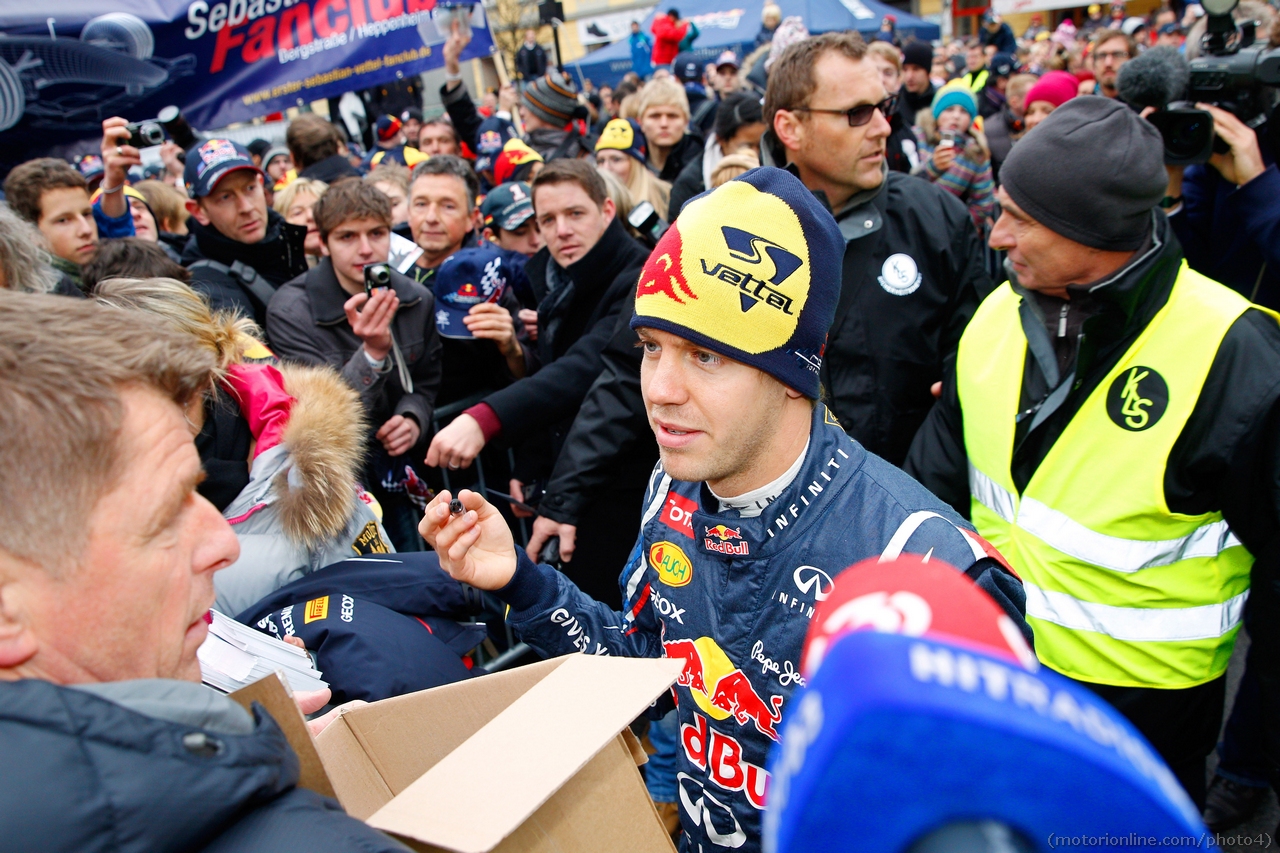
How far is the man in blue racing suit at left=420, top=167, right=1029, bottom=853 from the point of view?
5.75 ft

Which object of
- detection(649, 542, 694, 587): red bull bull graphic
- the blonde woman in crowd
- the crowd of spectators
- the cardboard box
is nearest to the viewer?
the cardboard box

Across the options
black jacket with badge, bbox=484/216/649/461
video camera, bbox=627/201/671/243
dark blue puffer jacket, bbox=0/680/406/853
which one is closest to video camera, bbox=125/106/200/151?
black jacket with badge, bbox=484/216/649/461

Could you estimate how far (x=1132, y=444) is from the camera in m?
2.21

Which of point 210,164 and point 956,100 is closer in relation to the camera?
point 210,164

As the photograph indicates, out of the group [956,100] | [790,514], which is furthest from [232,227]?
[956,100]

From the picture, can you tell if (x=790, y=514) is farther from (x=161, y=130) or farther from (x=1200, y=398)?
(x=161, y=130)

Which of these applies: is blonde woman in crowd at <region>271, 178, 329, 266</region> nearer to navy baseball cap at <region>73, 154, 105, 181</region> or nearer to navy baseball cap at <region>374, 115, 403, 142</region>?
navy baseball cap at <region>73, 154, 105, 181</region>

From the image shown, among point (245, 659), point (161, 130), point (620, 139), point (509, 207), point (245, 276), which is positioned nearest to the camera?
point (245, 659)

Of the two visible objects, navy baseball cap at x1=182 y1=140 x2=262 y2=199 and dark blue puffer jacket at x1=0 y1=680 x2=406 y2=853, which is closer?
dark blue puffer jacket at x1=0 y1=680 x2=406 y2=853

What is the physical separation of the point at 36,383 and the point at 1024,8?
27489 millimetres

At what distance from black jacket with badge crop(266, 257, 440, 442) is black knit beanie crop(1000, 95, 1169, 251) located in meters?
2.57

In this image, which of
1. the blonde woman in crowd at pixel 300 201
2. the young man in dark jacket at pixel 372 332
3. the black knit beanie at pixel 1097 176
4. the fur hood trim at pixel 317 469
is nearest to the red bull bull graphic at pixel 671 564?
the fur hood trim at pixel 317 469

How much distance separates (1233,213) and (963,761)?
Result: 4.01 m

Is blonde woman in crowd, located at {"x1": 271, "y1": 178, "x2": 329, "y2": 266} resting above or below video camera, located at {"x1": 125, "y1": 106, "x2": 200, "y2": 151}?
below
